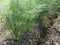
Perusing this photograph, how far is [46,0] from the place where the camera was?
3357mm

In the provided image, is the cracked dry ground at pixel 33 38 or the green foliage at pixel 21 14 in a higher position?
the green foliage at pixel 21 14

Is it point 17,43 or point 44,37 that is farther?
point 44,37

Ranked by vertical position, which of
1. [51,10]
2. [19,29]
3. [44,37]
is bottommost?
[44,37]

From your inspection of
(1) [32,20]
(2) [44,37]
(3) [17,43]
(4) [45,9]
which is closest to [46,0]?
(4) [45,9]

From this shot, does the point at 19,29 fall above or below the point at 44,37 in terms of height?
above

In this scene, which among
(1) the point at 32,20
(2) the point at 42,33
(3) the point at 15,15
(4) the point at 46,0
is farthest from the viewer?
(2) the point at 42,33

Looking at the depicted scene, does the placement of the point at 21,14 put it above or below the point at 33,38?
above

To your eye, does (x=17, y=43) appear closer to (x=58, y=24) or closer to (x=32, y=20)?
(x=32, y=20)

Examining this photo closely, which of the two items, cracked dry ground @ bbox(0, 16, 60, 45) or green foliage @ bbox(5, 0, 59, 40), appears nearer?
green foliage @ bbox(5, 0, 59, 40)

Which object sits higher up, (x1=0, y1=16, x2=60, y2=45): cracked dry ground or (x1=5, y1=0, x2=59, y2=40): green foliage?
(x1=5, y1=0, x2=59, y2=40): green foliage

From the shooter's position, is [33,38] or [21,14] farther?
[33,38]

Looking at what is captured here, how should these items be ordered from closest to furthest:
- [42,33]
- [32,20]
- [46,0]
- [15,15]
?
1. [15,15]
2. [32,20]
3. [46,0]
4. [42,33]

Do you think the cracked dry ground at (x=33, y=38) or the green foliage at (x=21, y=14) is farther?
the cracked dry ground at (x=33, y=38)

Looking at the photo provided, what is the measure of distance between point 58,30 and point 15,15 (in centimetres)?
109
